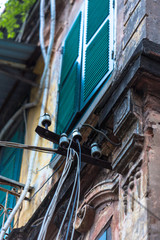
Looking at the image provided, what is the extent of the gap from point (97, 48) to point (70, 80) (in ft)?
2.75

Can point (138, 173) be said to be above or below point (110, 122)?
below

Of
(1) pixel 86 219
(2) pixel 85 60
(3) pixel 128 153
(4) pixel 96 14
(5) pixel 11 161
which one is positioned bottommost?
(1) pixel 86 219

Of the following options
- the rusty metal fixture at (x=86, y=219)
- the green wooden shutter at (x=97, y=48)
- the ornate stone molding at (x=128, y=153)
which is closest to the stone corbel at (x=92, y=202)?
the rusty metal fixture at (x=86, y=219)

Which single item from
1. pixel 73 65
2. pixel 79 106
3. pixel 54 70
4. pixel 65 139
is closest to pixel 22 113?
pixel 54 70

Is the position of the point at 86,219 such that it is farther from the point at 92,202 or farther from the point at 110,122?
the point at 110,122

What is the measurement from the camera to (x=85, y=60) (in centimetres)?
835

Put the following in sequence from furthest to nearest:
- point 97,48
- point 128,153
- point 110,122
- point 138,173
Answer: point 97,48
point 110,122
point 128,153
point 138,173

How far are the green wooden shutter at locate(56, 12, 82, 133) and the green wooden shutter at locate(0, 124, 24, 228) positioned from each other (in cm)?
155

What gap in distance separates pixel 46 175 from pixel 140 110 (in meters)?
2.86

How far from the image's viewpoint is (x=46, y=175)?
28.0 feet

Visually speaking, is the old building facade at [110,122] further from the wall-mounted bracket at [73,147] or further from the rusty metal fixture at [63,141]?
the rusty metal fixture at [63,141]

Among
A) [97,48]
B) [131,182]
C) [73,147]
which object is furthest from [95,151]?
[97,48]

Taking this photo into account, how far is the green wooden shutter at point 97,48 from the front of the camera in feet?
24.8

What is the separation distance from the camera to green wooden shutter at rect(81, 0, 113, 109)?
24.8 ft
